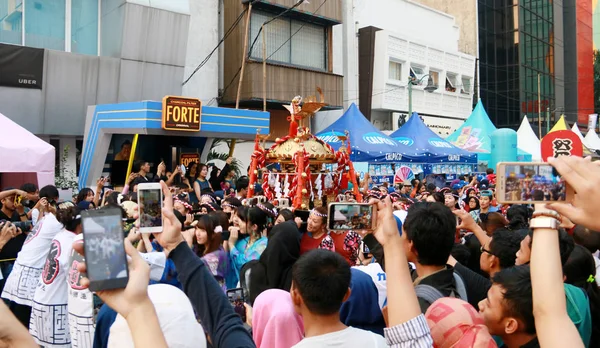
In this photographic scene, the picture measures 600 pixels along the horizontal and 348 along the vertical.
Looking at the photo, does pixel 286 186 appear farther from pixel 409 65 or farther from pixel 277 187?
pixel 409 65

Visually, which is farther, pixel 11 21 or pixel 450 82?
pixel 450 82

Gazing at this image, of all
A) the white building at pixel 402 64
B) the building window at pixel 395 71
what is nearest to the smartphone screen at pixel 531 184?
the white building at pixel 402 64

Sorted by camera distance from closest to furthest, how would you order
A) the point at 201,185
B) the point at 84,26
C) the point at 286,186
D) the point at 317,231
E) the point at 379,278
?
the point at 379,278 < the point at 317,231 < the point at 286,186 < the point at 201,185 < the point at 84,26

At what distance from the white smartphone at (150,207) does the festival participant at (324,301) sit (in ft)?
2.17

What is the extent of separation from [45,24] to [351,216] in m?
14.4

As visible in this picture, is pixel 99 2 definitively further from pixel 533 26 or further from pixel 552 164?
pixel 533 26

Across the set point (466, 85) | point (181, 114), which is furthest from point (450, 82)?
point (181, 114)

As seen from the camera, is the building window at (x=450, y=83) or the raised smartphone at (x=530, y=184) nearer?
the raised smartphone at (x=530, y=184)

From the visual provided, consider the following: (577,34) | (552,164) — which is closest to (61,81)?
(552,164)

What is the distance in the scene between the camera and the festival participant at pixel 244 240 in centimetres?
548

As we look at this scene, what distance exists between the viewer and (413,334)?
212 centimetres

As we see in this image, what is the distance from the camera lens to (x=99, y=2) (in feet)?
52.0

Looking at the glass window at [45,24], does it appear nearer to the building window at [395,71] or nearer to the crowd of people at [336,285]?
the crowd of people at [336,285]

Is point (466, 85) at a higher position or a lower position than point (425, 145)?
higher
